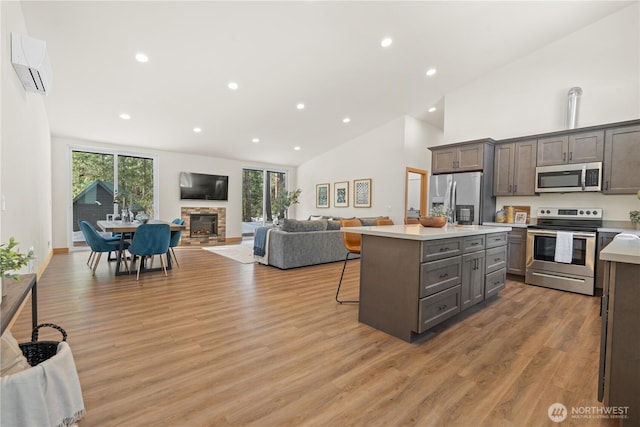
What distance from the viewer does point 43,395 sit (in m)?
1.08

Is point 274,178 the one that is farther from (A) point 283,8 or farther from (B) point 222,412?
(B) point 222,412

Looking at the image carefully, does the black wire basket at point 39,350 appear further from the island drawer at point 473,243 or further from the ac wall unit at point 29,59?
the island drawer at point 473,243

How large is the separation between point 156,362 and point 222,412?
0.77 metres

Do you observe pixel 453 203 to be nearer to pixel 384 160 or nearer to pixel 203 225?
pixel 384 160

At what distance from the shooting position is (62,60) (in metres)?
3.85

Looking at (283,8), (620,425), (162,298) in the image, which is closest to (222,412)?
(620,425)

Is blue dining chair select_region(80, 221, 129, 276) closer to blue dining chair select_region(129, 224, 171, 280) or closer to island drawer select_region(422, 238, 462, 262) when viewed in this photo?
blue dining chair select_region(129, 224, 171, 280)

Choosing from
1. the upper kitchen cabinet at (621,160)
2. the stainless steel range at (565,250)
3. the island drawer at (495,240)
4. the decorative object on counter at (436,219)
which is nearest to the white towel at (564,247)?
the stainless steel range at (565,250)

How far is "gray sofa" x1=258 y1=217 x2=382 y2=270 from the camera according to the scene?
4922mm

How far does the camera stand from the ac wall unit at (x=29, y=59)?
2.46m

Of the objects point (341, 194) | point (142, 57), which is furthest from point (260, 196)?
point (142, 57)

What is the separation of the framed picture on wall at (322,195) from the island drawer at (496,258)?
19.7 feet

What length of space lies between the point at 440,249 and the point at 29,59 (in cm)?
393
